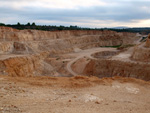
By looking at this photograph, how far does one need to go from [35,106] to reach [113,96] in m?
5.97

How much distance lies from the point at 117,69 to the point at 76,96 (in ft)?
60.6

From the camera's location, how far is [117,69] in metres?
27.4

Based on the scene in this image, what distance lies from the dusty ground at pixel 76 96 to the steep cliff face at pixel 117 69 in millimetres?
9552

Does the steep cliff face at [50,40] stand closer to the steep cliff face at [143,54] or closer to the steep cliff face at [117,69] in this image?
the steep cliff face at [117,69]

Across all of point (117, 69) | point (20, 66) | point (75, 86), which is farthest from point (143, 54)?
point (20, 66)

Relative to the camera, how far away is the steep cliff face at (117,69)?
23639 mm

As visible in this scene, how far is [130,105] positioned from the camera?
971 cm

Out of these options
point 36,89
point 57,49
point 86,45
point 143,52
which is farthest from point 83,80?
point 86,45

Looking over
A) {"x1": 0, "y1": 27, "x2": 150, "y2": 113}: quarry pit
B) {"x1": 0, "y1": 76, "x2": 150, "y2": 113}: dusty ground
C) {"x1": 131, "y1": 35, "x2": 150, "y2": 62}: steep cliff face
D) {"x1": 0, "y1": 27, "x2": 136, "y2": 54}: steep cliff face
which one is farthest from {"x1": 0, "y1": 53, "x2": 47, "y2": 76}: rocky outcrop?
{"x1": 131, "y1": 35, "x2": 150, "y2": 62}: steep cliff face

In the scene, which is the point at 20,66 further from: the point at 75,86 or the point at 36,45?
the point at 36,45

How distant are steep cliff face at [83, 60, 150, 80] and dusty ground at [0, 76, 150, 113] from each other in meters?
9.55

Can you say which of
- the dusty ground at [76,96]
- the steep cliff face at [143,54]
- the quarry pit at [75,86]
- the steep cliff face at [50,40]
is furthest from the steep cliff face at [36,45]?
the steep cliff face at [143,54]

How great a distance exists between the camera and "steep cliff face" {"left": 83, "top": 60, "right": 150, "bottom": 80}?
23.6 metres

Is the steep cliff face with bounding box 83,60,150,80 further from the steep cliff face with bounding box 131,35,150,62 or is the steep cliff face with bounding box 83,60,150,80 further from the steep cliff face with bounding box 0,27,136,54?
the steep cliff face with bounding box 0,27,136,54
